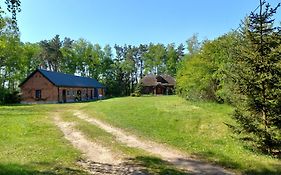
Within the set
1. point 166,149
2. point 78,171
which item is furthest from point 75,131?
point 78,171

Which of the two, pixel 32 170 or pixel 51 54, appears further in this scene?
pixel 51 54

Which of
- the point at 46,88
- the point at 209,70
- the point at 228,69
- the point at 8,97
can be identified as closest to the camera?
the point at 228,69

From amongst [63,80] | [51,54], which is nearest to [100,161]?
[63,80]

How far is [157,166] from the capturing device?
9.69 metres

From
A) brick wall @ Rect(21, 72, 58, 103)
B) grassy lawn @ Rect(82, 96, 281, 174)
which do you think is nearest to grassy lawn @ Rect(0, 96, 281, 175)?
grassy lawn @ Rect(82, 96, 281, 174)

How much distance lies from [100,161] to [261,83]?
6.58 m

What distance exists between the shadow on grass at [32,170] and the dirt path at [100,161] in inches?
23.5

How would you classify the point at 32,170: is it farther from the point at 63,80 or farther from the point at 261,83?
the point at 63,80

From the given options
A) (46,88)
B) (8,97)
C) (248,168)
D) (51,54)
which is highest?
(51,54)

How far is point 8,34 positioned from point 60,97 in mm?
12145

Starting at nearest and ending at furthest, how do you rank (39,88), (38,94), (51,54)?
1. (39,88)
2. (38,94)
3. (51,54)

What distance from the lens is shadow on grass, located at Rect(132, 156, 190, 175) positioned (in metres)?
9.06

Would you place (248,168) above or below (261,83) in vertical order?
below

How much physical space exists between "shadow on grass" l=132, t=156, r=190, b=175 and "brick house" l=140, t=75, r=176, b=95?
67.9 m
